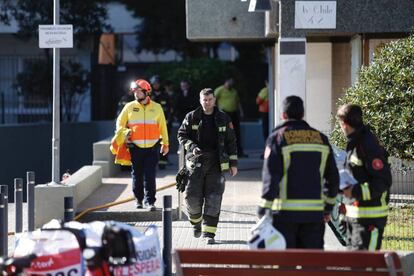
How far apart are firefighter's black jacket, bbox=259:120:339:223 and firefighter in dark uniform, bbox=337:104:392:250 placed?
0.32 metres

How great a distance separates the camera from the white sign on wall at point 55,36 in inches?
524

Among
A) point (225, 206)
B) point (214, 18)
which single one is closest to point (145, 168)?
point (225, 206)

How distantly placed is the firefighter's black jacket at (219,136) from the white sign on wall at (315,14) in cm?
304

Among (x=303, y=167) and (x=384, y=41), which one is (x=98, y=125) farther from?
(x=303, y=167)

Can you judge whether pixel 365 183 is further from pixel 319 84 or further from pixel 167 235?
pixel 319 84

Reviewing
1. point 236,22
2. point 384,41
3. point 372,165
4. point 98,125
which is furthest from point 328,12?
point 98,125

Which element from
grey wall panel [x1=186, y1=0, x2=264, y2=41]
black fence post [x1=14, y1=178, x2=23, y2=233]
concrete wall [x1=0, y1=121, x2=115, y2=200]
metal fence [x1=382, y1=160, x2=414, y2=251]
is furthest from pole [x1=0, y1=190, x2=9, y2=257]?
concrete wall [x1=0, y1=121, x2=115, y2=200]

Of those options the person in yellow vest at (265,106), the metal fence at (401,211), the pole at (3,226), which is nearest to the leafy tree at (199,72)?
the person in yellow vest at (265,106)

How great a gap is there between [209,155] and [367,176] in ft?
11.9

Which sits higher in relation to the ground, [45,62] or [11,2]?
[11,2]

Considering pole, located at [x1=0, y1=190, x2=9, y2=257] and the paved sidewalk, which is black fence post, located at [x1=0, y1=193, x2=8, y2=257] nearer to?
pole, located at [x1=0, y1=190, x2=9, y2=257]

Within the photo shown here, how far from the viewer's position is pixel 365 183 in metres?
7.95

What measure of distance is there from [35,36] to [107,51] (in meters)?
4.85

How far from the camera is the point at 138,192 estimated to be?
43.6ft
